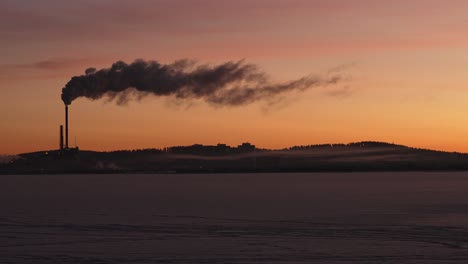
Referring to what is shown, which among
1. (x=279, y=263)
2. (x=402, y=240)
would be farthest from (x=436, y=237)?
(x=279, y=263)

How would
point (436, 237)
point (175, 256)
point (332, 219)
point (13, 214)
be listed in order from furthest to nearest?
point (13, 214) < point (332, 219) < point (436, 237) < point (175, 256)

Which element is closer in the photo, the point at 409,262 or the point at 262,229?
the point at 409,262

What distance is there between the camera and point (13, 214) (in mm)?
58000

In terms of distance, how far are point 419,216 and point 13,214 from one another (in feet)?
87.4

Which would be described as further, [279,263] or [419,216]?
[419,216]

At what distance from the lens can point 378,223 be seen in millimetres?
49000

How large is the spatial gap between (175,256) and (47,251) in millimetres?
5085

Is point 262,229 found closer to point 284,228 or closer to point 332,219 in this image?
point 284,228

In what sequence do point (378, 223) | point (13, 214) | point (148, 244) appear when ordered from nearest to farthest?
1. point (148, 244)
2. point (378, 223)
3. point (13, 214)

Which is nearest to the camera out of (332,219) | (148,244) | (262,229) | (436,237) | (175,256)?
(175,256)

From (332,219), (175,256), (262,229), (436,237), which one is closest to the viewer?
(175,256)

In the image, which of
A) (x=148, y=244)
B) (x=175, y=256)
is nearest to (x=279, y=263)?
(x=175, y=256)

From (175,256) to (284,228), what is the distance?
14151 millimetres

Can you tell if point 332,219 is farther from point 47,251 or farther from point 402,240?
point 47,251
